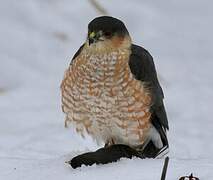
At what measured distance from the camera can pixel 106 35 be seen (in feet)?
18.6

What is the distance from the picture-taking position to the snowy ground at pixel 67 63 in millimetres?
7914

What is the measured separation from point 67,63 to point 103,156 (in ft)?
14.2

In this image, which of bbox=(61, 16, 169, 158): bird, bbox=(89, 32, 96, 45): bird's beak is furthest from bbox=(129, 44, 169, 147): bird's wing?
bbox=(89, 32, 96, 45): bird's beak

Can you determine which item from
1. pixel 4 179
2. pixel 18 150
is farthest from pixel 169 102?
pixel 4 179

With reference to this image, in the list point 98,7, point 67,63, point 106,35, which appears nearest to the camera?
point 106,35

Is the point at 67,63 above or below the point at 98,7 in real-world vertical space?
below

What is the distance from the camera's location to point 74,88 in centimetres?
562

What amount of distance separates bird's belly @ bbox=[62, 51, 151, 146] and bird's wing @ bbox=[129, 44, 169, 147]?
0.18ft

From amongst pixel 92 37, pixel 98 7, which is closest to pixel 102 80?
pixel 92 37

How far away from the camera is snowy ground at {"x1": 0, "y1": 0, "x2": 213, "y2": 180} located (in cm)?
791

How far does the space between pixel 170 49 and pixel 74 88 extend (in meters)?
4.51

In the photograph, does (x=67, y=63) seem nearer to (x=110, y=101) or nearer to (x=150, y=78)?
(x=150, y=78)

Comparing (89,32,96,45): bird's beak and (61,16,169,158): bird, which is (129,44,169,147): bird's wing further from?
(89,32,96,45): bird's beak

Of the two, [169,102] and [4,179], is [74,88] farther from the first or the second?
[169,102]
